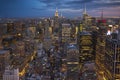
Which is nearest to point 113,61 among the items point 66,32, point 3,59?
point 3,59

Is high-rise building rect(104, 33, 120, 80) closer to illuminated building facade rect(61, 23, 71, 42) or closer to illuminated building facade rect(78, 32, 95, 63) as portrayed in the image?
illuminated building facade rect(78, 32, 95, 63)

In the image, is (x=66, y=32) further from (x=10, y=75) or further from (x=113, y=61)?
(x=10, y=75)

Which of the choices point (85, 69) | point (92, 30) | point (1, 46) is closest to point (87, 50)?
point (92, 30)

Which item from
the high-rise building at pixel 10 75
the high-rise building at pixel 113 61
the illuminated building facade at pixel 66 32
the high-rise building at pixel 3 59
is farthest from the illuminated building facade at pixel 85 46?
the high-rise building at pixel 10 75

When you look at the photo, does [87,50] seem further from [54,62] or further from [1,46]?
[1,46]

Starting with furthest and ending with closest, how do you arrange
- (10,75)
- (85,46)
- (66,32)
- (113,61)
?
(66,32) → (85,46) → (113,61) → (10,75)

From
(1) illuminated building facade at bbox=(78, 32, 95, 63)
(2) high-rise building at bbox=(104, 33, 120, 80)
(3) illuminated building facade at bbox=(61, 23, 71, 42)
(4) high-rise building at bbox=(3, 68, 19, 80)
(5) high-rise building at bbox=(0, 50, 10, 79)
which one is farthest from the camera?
(3) illuminated building facade at bbox=(61, 23, 71, 42)

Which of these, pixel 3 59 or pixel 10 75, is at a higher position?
pixel 3 59

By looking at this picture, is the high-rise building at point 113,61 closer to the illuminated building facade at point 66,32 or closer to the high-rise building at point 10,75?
the high-rise building at point 10,75

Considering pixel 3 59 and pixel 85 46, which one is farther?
pixel 85 46

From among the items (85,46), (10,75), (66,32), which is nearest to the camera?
(10,75)

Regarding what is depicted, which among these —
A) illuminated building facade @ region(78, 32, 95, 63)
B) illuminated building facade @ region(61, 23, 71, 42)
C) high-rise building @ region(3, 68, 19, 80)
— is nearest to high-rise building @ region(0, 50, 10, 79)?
high-rise building @ region(3, 68, 19, 80)
